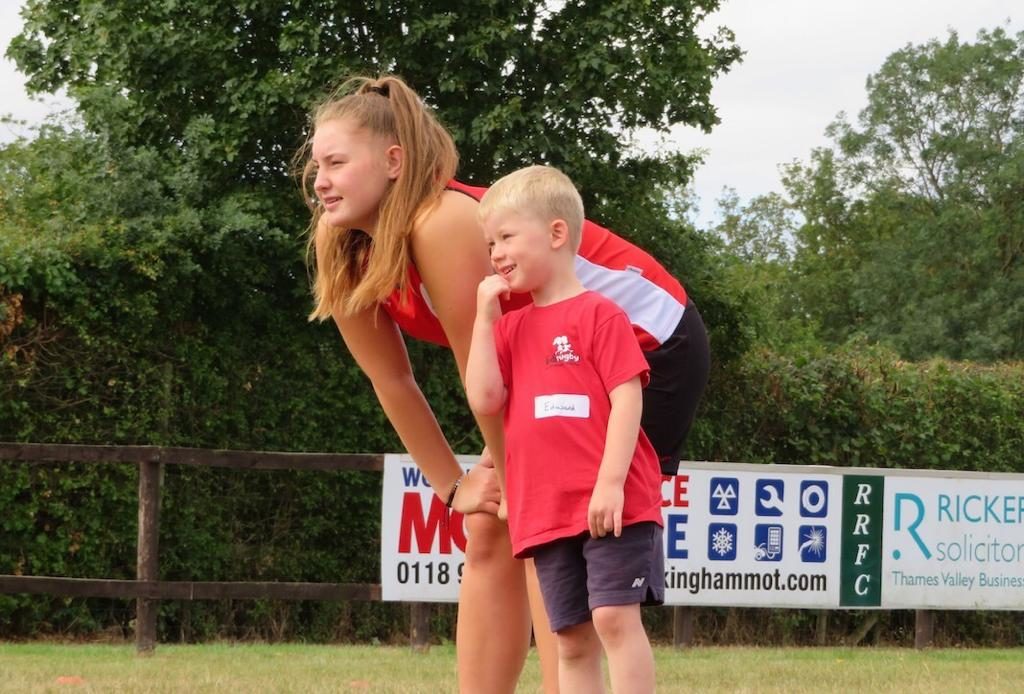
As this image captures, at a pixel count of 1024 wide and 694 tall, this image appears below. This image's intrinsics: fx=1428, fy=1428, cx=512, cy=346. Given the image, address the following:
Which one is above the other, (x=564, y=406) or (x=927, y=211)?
(x=927, y=211)

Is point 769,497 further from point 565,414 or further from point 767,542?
point 565,414

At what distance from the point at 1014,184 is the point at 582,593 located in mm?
43641

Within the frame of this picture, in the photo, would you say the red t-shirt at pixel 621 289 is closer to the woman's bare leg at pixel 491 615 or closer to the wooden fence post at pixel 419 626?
the woman's bare leg at pixel 491 615

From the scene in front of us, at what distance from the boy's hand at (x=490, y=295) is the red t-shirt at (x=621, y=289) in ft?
0.69

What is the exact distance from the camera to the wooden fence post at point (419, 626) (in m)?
9.84

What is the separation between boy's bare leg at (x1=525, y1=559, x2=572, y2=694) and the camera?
3545 millimetres

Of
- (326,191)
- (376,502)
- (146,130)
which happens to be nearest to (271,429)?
(376,502)

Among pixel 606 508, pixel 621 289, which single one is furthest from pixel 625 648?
pixel 621 289

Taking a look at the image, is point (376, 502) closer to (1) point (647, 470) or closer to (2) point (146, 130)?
(2) point (146, 130)

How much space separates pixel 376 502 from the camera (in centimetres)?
1155

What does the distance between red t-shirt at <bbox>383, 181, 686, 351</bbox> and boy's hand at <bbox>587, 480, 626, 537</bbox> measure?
1.53ft

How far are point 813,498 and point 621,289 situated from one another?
7366 mm

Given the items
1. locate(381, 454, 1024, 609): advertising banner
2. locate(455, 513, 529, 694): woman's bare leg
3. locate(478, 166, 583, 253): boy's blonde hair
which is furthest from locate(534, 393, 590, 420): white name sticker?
locate(381, 454, 1024, 609): advertising banner

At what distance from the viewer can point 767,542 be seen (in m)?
10.3
